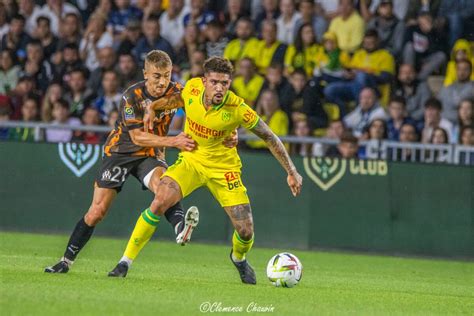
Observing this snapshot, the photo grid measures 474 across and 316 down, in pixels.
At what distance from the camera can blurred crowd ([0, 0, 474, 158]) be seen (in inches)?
734

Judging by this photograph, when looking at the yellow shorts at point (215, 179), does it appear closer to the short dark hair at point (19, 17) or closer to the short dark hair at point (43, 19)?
the short dark hair at point (43, 19)

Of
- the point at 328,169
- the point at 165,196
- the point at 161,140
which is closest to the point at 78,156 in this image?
the point at 328,169

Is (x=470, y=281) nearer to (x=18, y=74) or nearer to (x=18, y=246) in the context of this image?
(x=18, y=246)

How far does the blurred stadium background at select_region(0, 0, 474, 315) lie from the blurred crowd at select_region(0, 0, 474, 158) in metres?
0.02

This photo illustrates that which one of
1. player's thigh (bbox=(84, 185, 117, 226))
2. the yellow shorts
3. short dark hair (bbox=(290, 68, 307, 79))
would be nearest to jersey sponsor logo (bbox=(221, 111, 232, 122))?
the yellow shorts

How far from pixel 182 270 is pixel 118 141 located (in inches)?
71.8

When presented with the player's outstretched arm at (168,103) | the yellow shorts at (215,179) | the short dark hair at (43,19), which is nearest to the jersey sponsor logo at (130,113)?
the player's outstretched arm at (168,103)

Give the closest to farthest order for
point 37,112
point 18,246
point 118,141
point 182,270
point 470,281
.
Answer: point 118,141 < point 182,270 < point 470,281 < point 18,246 < point 37,112

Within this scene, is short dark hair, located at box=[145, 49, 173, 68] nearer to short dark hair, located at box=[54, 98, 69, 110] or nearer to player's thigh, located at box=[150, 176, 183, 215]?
player's thigh, located at box=[150, 176, 183, 215]

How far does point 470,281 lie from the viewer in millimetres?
14047

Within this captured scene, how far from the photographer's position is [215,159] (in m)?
11.6

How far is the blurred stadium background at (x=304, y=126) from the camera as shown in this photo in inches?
683

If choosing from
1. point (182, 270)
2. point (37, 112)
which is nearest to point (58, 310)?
point (182, 270)

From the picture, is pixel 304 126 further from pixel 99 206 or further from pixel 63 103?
pixel 99 206
